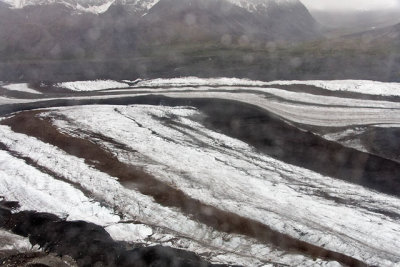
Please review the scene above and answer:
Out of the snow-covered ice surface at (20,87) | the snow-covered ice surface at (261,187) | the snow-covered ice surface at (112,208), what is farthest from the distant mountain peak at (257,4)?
the snow-covered ice surface at (112,208)

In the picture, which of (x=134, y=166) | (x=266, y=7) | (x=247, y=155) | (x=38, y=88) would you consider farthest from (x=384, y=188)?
(x=266, y=7)

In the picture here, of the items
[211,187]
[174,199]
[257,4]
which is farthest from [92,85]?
[257,4]

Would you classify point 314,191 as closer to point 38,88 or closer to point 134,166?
point 134,166

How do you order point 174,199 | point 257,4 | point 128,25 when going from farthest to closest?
point 257,4 → point 128,25 → point 174,199

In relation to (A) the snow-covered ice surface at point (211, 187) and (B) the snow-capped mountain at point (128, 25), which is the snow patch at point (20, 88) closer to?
(A) the snow-covered ice surface at point (211, 187)

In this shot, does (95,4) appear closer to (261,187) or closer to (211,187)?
(211,187)

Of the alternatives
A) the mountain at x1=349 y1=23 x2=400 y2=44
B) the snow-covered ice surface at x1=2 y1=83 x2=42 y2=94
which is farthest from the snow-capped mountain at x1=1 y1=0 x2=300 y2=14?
the snow-covered ice surface at x1=2 y1=83 x2=42 y2=94
